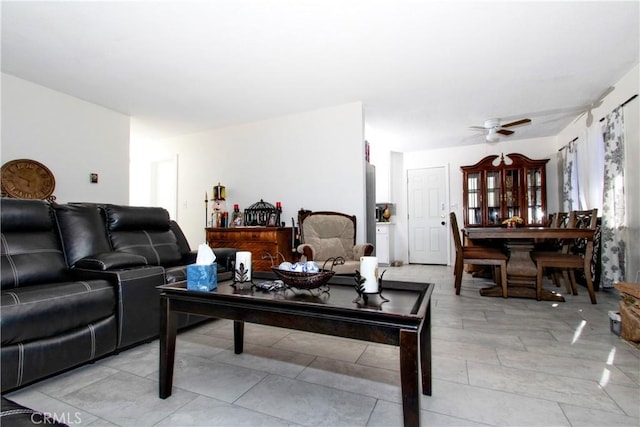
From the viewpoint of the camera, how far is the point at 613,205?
361cm

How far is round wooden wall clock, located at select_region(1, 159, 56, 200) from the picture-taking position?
328 centimetres

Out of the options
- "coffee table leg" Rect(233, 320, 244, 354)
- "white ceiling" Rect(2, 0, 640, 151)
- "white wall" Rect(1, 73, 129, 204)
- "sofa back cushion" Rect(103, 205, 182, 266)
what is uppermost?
"white ceiling" Rect(2, 0, 640, 151)

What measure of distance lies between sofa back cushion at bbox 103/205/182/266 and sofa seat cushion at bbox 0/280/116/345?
682 millimetres

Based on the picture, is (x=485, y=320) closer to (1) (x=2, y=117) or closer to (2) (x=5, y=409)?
(2) (x=5, y=409)

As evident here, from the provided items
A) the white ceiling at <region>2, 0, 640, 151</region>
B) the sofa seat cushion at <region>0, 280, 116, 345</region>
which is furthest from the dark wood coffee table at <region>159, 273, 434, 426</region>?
the white ceiling at <region>2, 0, 640, 151</region>

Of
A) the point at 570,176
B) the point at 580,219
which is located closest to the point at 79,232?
the point at 580,219

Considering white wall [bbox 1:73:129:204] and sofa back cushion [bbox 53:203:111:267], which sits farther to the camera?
white wall [bbox 1:73:129:204]

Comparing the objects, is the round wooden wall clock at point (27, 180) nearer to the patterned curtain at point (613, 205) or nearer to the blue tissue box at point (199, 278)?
the blue tissue box at point (199, 278)

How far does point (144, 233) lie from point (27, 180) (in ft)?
6.55

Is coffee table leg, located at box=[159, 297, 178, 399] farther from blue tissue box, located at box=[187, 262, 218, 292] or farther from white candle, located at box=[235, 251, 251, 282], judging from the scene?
white candle, located at box=[235, 251, 251, 282]

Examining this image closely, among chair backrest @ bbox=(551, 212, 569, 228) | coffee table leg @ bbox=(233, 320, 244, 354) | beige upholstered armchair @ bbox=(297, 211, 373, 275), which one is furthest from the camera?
chair backrest @ bbox=(551, 212, 569, 228)

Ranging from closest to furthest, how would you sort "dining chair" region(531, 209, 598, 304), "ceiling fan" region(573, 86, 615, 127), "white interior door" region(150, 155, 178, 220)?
"dining chair" region(531, 209, 598, 304)
"ceiling fan" region(573, 86, 615, 127)
"white interior door" region(150, 155, 178, 220)

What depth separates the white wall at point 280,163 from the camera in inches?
163

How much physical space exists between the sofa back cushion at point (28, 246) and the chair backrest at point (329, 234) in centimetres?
224
